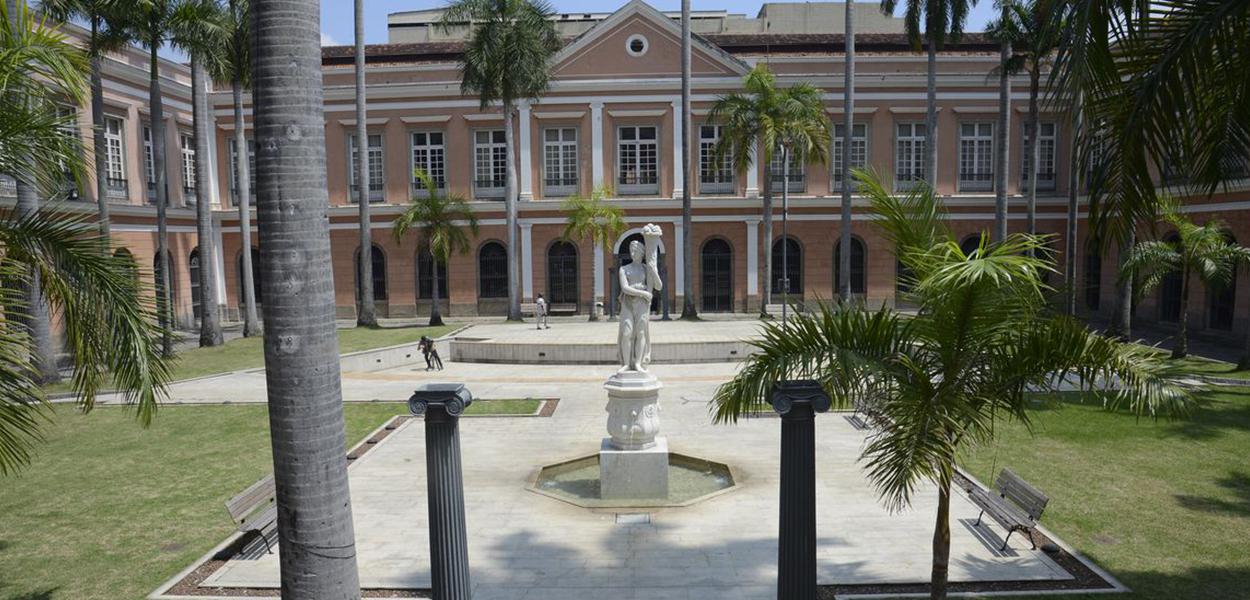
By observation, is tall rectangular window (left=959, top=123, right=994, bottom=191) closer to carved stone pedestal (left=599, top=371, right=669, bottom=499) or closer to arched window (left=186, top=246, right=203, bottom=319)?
carved stone pedestal (left=599, top=371, right=669, bottom=499)

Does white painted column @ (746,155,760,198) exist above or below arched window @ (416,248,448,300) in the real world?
above

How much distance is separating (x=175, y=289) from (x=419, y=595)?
2767 centimetres

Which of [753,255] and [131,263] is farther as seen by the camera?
[753,255]

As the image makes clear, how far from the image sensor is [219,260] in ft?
109

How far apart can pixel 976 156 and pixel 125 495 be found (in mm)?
31746

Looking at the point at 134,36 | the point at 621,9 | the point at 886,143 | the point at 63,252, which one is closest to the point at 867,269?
the point at 886,143

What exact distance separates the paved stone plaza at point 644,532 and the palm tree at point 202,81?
14.3 metres

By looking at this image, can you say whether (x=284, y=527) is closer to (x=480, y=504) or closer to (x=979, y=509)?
(x=480, y=504)

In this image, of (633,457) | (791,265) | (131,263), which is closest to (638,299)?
(633,457)

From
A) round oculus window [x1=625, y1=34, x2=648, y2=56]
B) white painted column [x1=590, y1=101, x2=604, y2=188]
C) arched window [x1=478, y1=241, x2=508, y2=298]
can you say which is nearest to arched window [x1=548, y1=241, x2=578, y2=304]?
arched window [x1=478, y1=241, x2=508, y2=298]

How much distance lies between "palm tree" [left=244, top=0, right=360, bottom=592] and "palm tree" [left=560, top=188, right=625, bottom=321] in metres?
25.1

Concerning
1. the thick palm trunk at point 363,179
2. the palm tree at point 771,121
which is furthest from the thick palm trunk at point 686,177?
the thick palm trunk at point 363,179

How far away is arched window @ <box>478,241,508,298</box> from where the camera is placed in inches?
1296

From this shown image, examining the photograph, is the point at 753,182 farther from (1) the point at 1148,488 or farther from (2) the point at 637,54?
(1) the point at 1148,488
